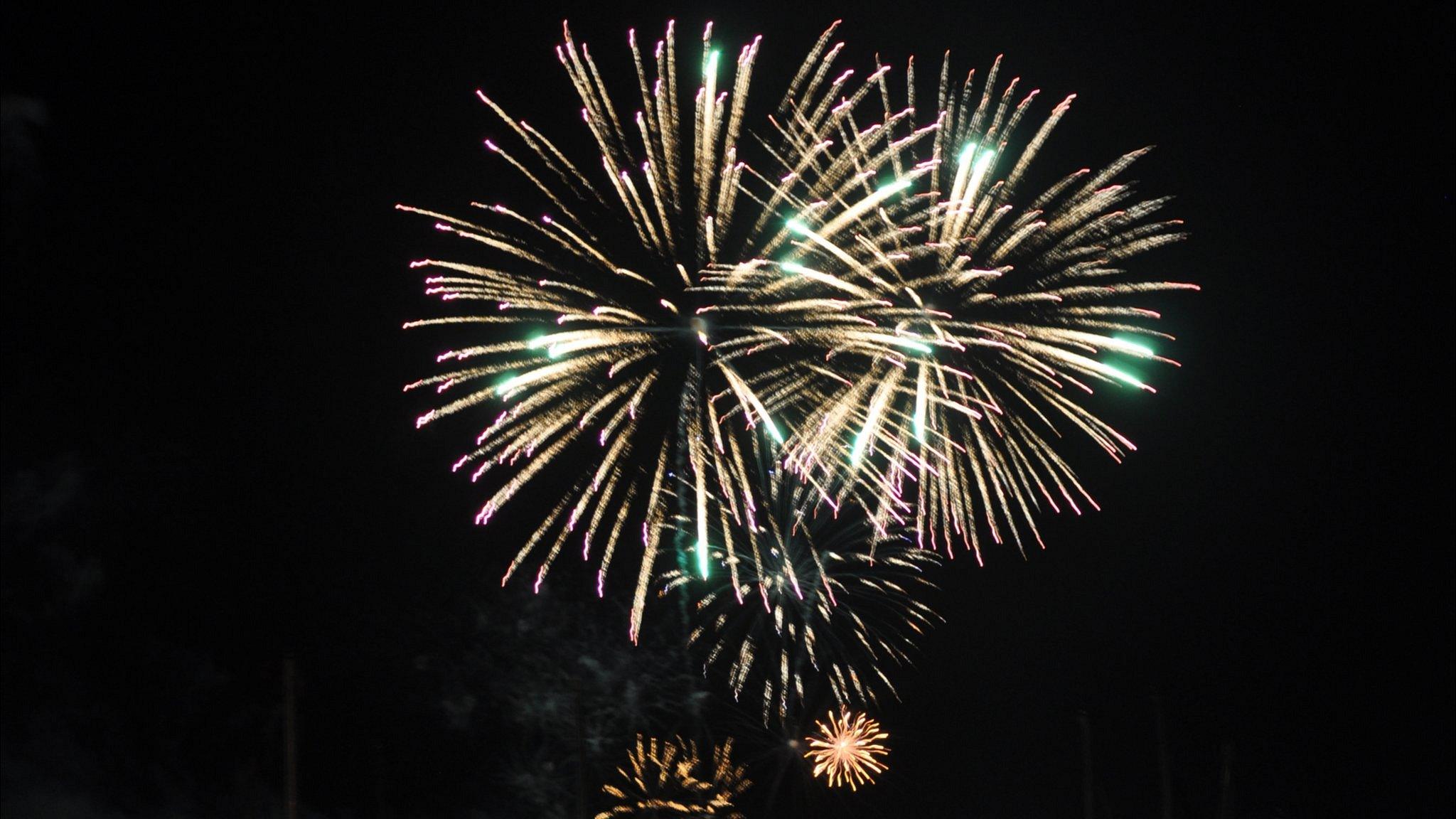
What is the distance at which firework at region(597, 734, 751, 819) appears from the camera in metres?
26.2

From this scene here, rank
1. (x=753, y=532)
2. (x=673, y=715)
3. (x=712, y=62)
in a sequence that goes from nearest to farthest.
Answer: (x=712, y=62) < (x=753, y=532) < (x=673, y=715)

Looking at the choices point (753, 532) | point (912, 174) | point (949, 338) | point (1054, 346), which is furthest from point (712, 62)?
point (753, 532)

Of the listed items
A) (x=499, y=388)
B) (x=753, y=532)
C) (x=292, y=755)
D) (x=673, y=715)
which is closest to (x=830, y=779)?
(x=673, y=715)

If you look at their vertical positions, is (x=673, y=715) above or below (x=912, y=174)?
below

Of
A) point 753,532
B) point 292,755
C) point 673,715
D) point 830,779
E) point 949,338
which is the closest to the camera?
point 949,338

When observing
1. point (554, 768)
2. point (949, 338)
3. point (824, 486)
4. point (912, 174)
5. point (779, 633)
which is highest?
point (912, 174)

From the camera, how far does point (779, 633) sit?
782 inches

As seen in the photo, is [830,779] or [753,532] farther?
[830,779]

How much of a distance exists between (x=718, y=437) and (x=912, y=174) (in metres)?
3.03

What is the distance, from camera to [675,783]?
91.7ft

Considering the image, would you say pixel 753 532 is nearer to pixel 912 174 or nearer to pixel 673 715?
pixel 912 174

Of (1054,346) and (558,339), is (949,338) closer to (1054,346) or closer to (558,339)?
(1054,346)

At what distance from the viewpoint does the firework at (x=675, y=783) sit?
85.9ft

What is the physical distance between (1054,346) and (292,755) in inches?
373
